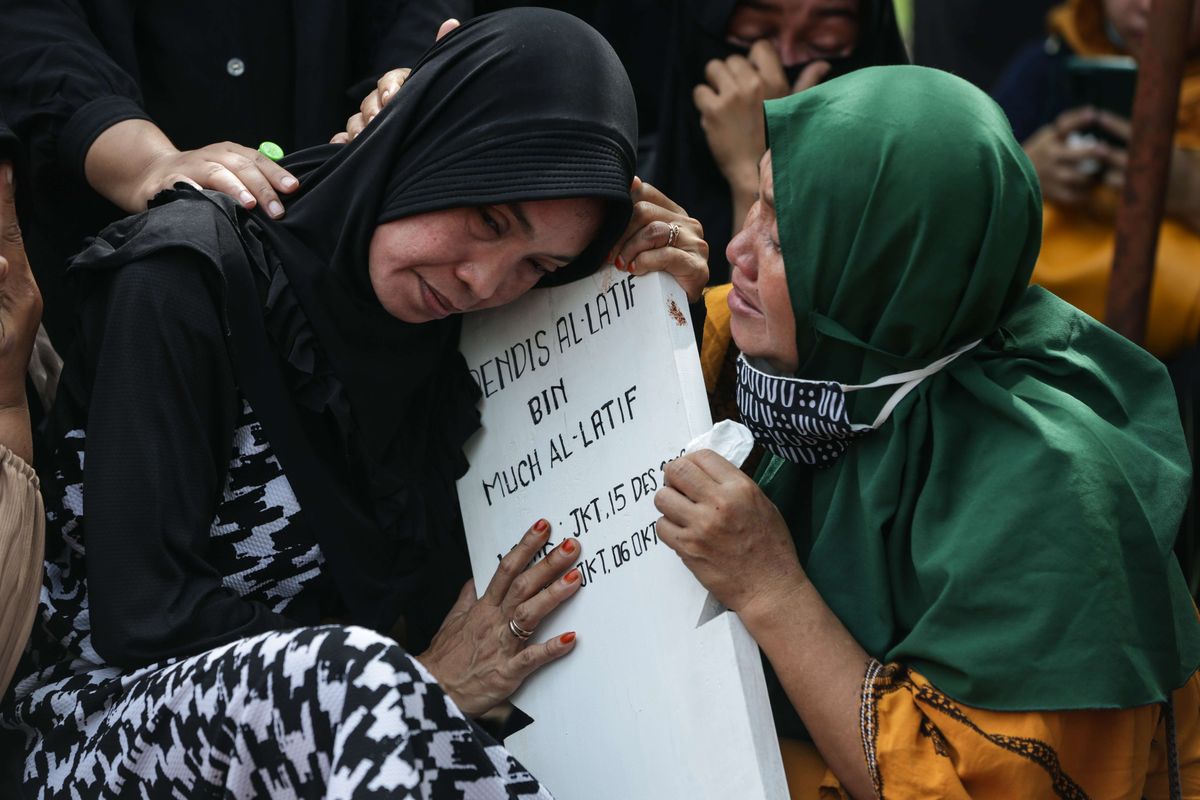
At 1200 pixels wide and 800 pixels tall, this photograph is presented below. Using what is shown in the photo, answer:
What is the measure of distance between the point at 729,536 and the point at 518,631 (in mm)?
440

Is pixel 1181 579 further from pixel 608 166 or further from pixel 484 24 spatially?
pixel 484 24

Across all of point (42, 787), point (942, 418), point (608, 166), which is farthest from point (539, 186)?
point (42, 787)

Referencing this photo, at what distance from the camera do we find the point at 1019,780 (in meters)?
2.00

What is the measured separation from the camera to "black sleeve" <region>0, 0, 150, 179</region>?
2.60 meters

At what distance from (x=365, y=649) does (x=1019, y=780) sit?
91 cm

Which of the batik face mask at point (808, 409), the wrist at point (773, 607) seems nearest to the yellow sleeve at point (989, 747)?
the wrist at point (773, 607)

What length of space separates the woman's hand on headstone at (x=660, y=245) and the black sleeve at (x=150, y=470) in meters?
0.67

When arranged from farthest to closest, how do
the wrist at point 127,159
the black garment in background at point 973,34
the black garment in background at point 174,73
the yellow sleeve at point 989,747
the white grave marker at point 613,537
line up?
the black garment in background at point 973,34, the black garment in background at point 174,73, the wrist at point 127,159, the white grave marker at point 613,537, the yellow sleeve at point 989,747

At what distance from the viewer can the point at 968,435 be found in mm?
2227

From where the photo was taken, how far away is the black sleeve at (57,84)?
260 centimetres

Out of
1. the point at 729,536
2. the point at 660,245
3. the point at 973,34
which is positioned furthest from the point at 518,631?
the point at 973,34

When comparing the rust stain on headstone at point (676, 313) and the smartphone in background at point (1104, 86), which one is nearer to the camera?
the rust stain on headstone at point (676, 313)

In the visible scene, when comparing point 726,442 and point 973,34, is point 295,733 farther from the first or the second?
point 973,34

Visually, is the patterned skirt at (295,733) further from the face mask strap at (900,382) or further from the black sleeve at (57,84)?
the black sleeve at (57,84)
